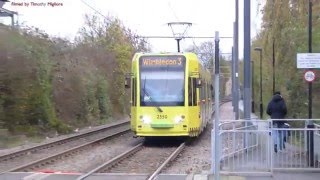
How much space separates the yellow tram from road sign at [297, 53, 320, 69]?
7.68 m

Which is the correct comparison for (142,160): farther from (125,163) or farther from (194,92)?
(194,92)

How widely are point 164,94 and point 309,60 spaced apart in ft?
27.0

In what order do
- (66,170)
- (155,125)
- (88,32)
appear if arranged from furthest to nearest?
(88,32), (155,125), (66,170)

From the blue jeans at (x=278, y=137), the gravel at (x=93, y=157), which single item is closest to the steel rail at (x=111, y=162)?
the gravel at (x=93, y=157)

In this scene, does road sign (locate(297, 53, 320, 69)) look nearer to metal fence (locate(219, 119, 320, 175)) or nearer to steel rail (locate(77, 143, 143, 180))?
metal fence (locate(219, 119, 320, 175))

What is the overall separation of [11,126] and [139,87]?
23.0 feet

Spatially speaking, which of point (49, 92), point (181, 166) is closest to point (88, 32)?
point (49, 92)

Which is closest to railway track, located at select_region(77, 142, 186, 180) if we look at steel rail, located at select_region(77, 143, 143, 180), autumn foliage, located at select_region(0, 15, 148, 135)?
steel rail, located at select_region(77, 143, 143, 180)

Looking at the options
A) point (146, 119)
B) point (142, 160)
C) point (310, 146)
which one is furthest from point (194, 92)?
point (310, 146)

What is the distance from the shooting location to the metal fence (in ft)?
44.2

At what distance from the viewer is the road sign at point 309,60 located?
1436 cm

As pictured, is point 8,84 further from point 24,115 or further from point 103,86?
point 103,86

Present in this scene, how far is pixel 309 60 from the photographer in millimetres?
14391

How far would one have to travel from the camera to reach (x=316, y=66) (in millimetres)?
14453
